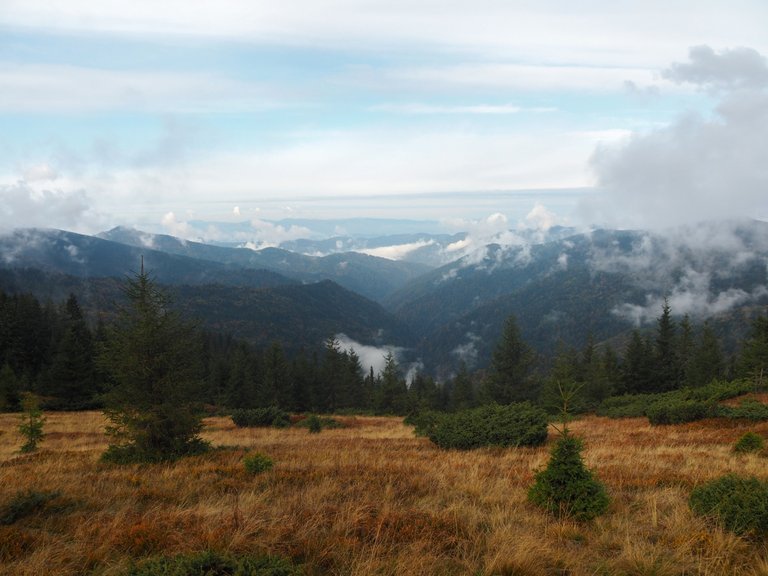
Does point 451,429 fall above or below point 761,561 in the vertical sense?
below

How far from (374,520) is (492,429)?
9936 millimetres

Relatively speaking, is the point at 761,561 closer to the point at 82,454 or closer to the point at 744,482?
the point at 744,482

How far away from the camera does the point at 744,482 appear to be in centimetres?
653

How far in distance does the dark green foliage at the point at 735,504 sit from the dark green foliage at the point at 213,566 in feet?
18.6

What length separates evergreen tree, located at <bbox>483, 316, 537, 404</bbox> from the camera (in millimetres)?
54156

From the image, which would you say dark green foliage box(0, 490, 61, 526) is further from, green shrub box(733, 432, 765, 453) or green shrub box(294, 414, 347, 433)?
green shrub box(294, 414, 347, 433)

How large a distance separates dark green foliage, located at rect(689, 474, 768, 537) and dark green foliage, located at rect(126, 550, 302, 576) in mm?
5658

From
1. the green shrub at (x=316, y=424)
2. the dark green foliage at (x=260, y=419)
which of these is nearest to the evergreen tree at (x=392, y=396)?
the green shrub at (x=316, y=424)

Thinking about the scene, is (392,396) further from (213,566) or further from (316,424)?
(213,566)

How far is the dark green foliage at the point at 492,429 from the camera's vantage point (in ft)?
47.4

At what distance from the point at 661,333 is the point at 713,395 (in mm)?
45896

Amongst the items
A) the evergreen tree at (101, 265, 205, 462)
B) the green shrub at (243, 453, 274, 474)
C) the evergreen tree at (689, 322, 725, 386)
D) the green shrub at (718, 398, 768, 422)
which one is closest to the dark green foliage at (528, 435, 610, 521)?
the green shrub at (243, 453, 274, 474)

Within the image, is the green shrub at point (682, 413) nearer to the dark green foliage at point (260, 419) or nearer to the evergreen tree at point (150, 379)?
the dark green foliage at point (260, 419)

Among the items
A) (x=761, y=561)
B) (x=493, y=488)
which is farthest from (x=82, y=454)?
(x=761, y=561)
